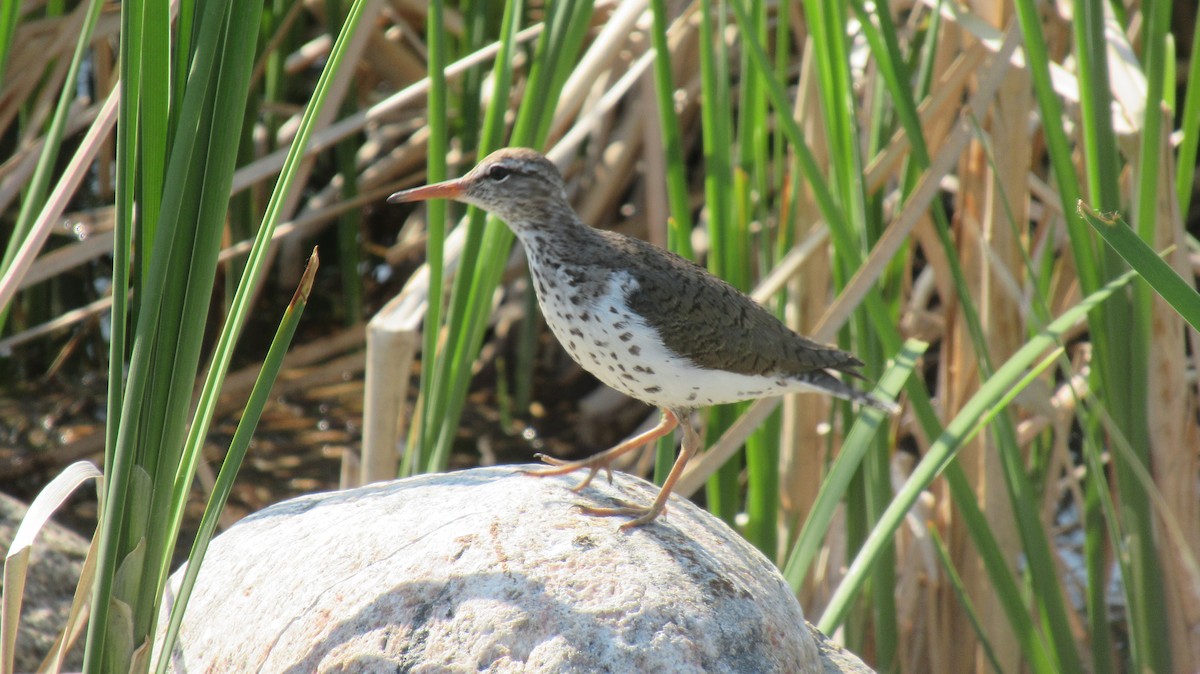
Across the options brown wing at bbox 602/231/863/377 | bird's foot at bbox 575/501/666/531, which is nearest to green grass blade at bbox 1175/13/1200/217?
brown wing at bbox 602/231/863/377

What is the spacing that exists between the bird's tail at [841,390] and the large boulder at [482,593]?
63 centimetres

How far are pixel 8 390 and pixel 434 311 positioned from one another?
14.6ft

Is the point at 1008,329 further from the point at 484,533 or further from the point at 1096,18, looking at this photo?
the point at 484,533

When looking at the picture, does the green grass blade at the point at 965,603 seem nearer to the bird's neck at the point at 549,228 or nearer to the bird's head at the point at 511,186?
the bird's neck at the point at 549,228

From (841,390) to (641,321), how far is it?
0.74 m

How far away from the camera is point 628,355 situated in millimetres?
3480

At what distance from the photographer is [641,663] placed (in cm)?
278

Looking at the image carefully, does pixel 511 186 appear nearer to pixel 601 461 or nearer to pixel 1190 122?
pixel 601 461

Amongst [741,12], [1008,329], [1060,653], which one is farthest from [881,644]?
[741,12]

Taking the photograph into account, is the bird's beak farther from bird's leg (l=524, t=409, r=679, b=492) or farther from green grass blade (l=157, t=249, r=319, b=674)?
green grass blade (l=157, t=249, r=319, b=674)

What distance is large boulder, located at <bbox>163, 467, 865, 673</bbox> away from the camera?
280 centimetres

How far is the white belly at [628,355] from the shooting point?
3.49 m

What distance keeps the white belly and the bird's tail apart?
0.61ft

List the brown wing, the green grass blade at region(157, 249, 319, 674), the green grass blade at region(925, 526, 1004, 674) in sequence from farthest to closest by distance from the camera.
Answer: the green grass blade at region(925, 526, 1004, 674), the brown wing, the green grass blade at region(157, 249, 319, 674)
